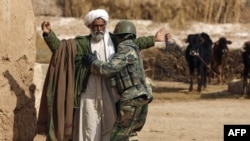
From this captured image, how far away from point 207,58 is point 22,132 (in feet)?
45.5

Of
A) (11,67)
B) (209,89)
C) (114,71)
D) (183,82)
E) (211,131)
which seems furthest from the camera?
(183,82)

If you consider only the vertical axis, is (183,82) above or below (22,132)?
below

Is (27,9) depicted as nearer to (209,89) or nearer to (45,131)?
(45,131)

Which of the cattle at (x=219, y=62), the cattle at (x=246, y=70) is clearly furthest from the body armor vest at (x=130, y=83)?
the cattle at (x=219, y=62)

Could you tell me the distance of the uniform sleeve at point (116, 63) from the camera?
5.85 m

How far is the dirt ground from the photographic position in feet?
31.5

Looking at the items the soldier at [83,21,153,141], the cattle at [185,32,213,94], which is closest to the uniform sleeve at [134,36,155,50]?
the soldier at [83,21,153,141]

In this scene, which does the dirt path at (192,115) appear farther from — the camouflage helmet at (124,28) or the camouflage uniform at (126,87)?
the camouflage helmet at (124,28)

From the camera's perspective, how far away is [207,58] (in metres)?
19.9

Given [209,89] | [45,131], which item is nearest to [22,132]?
[45,131]

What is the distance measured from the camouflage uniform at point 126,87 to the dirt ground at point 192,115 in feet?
6.11

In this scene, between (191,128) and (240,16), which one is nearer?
(191,128)

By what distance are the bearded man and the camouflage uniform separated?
5.3 inches

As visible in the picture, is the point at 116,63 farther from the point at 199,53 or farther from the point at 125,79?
the point at 199,53
